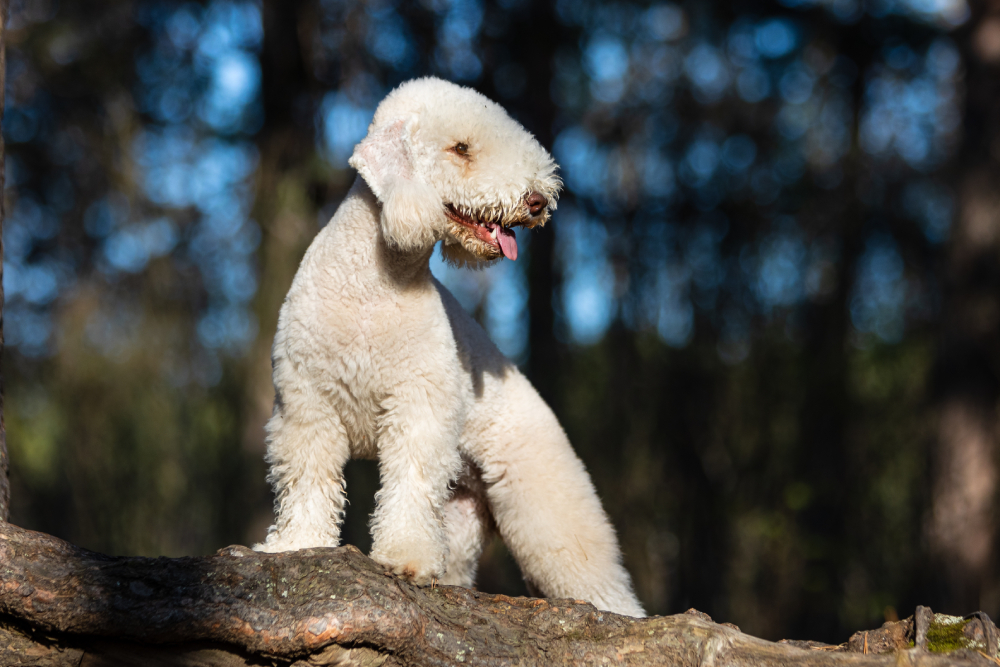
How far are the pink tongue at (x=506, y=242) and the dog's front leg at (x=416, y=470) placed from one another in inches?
20.7

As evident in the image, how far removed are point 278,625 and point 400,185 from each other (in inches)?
54.0

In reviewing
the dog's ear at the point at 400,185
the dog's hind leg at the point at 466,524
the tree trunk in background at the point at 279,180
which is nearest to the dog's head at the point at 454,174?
the dog's ear at the point at 400,185

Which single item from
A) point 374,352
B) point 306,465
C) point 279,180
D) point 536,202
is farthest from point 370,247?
point 279,180

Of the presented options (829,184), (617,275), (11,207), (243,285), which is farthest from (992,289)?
(11,207)

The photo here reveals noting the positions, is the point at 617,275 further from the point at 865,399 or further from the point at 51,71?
the point at 51,71

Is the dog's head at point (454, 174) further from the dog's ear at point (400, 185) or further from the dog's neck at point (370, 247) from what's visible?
the dog's neck at point (370, 247)

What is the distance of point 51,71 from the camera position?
299 inches

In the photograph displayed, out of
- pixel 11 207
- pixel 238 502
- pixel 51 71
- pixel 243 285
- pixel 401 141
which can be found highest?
pixel 51 71

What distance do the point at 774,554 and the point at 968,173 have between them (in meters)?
4.76

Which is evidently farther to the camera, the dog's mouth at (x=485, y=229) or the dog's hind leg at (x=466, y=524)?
the dog's hind leg at (x=466, y=524)

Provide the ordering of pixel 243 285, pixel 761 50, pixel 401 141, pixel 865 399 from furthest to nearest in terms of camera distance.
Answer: pixel 865 399, pixel 243 285, pixel 761 50, pixel 401 141

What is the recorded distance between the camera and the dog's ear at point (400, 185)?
2496 mm

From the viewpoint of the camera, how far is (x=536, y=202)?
2.63 m

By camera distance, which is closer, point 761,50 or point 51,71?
point 51,71
